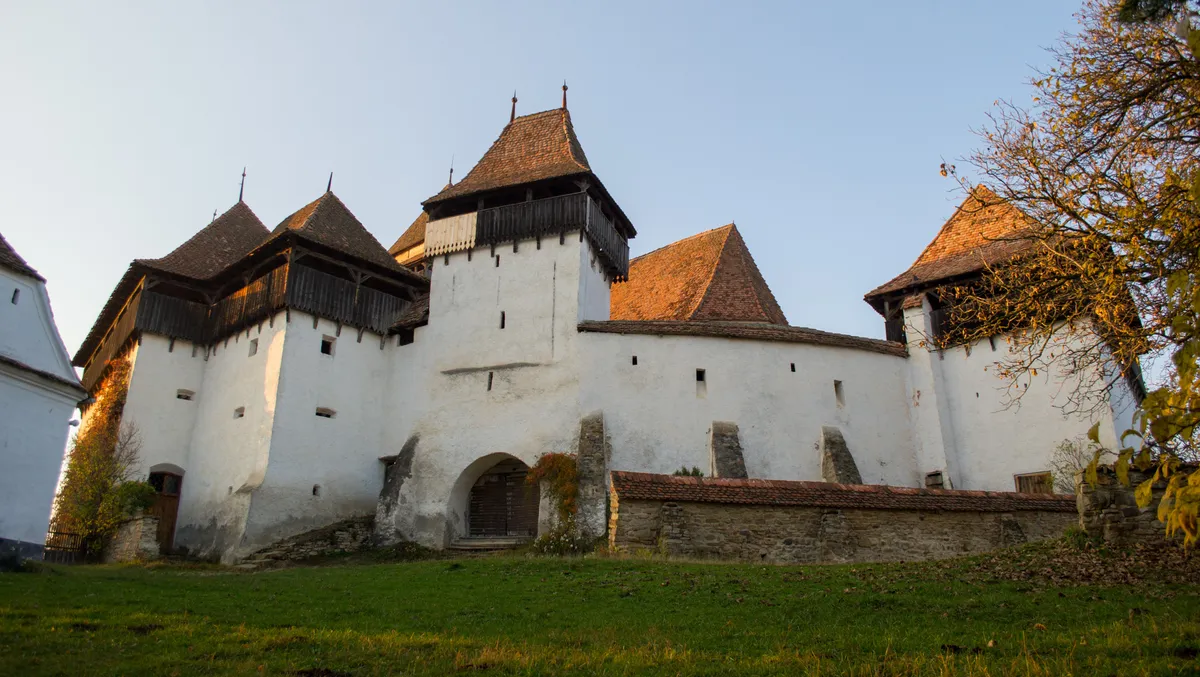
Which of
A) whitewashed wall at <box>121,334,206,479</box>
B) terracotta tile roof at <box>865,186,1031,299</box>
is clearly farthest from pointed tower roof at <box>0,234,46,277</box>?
terracotta tile roof at <box>865,186,1031,299</box>

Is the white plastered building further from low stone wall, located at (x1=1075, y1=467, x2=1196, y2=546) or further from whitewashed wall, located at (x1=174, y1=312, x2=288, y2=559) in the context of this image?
low stone wall, located at (x1=1075, y1=467, x2=1196, y2=546)

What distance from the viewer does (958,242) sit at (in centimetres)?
2256

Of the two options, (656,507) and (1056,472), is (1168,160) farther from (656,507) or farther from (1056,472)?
(1056,472)

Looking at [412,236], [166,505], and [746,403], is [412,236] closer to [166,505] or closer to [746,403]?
[166,505]

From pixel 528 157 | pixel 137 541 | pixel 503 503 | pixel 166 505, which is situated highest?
pixel 528 157

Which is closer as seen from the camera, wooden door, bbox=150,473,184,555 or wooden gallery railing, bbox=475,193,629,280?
wooden door, bbox=150,473,184,555

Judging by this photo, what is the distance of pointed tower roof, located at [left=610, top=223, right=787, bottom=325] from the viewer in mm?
23547

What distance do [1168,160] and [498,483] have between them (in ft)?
52.0

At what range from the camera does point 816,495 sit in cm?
1530

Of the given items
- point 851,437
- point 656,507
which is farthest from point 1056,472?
point 656,507

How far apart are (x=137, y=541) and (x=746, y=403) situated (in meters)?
14.2

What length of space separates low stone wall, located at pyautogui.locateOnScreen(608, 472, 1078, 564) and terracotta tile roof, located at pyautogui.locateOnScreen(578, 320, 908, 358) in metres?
5.52

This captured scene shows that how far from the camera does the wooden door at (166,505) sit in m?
21.4

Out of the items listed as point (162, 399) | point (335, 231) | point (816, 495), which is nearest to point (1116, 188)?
point (816, 495)
